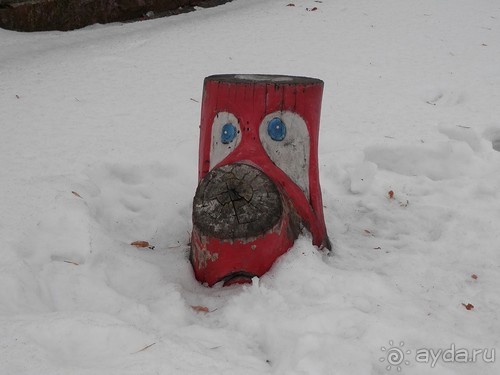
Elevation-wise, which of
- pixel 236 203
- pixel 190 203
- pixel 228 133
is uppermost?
pixel 228 133

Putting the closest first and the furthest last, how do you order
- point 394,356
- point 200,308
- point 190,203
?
point 394,356 → point 200,308 → point 190,203

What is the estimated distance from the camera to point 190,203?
108 inches

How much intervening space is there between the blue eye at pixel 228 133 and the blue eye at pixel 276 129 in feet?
0.46

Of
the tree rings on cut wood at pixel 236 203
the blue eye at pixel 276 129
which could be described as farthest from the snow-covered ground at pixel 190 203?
the blue eye at pixel 276 129

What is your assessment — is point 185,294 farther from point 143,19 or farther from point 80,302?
point 143,19

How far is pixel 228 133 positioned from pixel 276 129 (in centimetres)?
19

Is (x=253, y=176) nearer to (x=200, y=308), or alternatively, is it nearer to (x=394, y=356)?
(x=200, y=308)

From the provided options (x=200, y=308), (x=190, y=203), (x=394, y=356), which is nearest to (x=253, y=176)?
(x=200, y=308)

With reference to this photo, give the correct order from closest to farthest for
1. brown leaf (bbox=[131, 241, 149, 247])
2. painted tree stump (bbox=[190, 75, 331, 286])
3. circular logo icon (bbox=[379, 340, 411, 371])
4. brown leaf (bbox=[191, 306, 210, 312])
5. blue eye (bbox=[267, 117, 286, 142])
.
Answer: circular logo icon (bbox=[379, 340, 411, 371]) < brown leaf (bbox=[191, 306, 210, 312]) < painted tree stump (bbox=[190, 75, 331, 286]) < blue eye (bbox=[267, 117, 286, 142]) < brown leaf (bbox=[131, 241, 149, 247])

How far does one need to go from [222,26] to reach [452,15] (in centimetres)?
231

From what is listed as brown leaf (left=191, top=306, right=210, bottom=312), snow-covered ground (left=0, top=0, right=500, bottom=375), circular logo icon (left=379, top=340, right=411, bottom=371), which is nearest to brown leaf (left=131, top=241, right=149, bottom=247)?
snow-covered ground (left=0, top=0, right=500, bottom=375)

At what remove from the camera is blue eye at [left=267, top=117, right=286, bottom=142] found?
2229 millimetres

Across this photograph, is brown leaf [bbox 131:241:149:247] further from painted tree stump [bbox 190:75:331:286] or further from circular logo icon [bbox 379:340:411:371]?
circular logo icon [bbox 379:340:411:371]

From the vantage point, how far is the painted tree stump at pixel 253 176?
6.81ft
